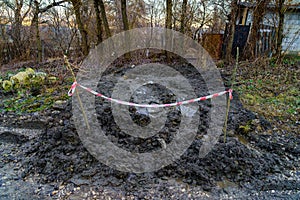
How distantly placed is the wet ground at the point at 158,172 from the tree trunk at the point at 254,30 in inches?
188

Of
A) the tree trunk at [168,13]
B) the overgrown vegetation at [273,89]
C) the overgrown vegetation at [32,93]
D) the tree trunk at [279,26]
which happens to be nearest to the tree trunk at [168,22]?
the tree trunk at [168,13]

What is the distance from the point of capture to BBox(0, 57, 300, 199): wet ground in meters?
2.33

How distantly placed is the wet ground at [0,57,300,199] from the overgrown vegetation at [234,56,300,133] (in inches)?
26.5

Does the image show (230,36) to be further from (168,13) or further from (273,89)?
(273,89)

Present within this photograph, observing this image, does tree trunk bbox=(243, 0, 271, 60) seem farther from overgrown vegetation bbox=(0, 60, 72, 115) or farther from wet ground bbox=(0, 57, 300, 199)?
overgrown vegetation bbox=(0, 60, 72, 115)

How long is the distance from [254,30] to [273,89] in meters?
3.24

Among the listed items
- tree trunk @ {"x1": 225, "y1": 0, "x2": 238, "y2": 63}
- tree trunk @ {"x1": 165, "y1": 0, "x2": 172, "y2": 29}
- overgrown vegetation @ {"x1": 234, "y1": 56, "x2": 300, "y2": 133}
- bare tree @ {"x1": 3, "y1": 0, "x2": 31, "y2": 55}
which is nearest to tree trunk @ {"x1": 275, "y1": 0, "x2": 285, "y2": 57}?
overgrown vegetation @ {"x1": 234, "y1": 56, "x2": 300, "y2": 133}

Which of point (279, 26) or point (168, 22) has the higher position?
point (168, 22)

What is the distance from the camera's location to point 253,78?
563cm

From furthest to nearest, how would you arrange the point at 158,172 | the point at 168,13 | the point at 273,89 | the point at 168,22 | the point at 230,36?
1. the point at 168,22
2. the point at 168,13
3. the point at 230,36
4. the point at 273,89
5. the point at 158,172

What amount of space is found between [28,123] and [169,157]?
8.74 feet

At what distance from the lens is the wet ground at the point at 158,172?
7.65ft

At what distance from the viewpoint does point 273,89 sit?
16.2 feet

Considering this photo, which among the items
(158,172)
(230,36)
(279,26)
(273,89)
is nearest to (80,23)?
(230,36)
